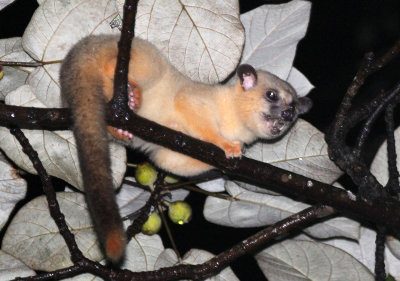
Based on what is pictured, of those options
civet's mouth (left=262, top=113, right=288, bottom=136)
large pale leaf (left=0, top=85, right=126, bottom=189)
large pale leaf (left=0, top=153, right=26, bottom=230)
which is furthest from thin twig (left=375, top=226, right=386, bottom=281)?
large pale leaf (left=0, top=153, right=26, bottom=230)

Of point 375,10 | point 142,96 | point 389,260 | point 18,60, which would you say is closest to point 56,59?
point 18,60

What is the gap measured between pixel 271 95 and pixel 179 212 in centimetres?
86

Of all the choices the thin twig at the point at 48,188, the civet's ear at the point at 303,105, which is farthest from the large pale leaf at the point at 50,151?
the civet's ear at the point at 303,105

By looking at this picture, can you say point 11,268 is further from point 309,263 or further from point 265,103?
point 265,103

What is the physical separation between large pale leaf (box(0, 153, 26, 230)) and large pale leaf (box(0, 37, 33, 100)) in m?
0.42

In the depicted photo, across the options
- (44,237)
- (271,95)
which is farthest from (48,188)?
(271,95)

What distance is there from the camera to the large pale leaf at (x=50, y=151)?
3121 millimetres

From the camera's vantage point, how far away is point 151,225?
338cm

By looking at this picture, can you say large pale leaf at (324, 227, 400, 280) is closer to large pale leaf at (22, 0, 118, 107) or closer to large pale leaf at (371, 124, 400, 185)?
large pale leaf at (371, 124, 400, 185)

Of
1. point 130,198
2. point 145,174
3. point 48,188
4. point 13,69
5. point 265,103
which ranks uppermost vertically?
point 13,69

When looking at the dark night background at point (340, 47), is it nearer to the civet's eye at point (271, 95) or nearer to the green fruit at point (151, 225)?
the civet's eye at point (271, 95)

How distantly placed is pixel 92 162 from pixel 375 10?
4.90 m

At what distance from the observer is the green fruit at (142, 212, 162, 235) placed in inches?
133

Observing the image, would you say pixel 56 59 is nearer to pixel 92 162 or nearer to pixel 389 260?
pixel 92 162
